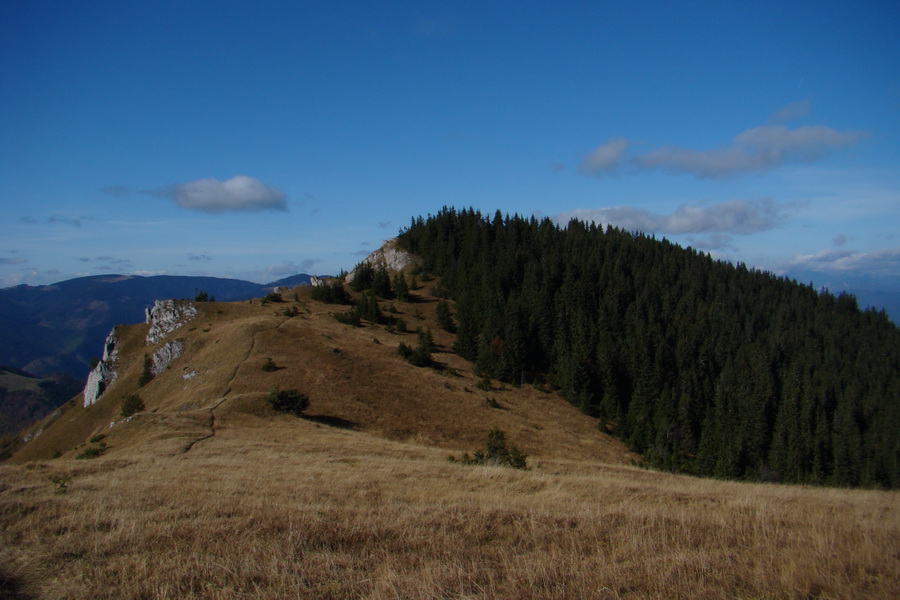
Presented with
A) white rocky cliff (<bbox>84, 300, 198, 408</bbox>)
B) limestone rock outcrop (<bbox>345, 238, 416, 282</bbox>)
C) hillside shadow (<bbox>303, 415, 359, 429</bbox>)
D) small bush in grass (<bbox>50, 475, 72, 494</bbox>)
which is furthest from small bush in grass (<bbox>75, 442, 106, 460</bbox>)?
limestone rock outcrop (<bbox>345, 238, 416, 282</bbox>)

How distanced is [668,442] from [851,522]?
6637 centimetres

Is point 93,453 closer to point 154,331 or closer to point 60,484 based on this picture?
point 60,484

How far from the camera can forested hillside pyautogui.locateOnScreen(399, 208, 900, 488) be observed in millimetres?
75562

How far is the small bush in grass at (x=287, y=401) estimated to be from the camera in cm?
4103

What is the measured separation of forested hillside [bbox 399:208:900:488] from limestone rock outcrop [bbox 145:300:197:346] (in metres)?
49.3

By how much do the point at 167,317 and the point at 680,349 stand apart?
324 ft

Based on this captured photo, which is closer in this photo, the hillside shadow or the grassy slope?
the grassy slope

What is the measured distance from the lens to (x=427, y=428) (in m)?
46.7

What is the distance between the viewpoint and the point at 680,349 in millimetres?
93000

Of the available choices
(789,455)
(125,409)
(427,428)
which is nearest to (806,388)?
(789,455)

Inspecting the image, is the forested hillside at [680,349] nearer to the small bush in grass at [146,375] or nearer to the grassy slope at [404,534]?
the small bush in grass at [146,375]

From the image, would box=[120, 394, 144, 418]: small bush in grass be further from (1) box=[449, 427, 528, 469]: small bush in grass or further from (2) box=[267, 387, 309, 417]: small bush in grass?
(1) box=[449, 427, 528, 469]: small bush in grass

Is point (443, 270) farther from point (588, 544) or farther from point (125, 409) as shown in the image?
point (588, 544)

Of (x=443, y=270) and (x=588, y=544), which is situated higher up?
A: (x=443, y=270)
